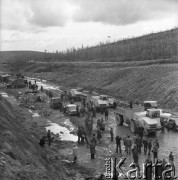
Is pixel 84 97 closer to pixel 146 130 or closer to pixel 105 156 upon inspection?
pixel 146 130

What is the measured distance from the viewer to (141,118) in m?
27.2

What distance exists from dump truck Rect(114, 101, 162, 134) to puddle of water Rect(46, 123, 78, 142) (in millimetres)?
5237

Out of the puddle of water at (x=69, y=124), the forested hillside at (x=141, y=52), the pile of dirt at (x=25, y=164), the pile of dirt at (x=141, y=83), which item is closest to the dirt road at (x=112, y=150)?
the puddle of water at (x=69, y=124)

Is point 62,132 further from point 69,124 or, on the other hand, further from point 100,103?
point 100,103

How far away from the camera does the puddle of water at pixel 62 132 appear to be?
2707 centimetres

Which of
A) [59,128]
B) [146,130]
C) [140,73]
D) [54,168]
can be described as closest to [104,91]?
[140,73]

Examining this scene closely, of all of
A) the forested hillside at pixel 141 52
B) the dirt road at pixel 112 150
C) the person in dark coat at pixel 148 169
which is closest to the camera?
the person in dark coat at pixel 148 169

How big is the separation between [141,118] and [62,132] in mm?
7360

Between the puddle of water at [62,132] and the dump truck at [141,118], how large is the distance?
5.24m

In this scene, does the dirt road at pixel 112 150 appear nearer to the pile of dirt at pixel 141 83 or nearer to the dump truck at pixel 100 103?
the dump truck at pixel 100 103

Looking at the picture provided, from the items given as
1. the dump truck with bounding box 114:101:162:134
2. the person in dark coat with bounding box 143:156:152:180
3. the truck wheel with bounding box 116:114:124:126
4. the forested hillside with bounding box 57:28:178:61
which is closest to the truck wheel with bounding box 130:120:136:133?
the dump truck with bounding box 114:101:162:134

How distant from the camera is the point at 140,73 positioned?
62.5m

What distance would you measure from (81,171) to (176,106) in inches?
968

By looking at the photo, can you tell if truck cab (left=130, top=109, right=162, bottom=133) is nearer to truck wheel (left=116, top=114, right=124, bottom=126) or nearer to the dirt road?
the dirt road
